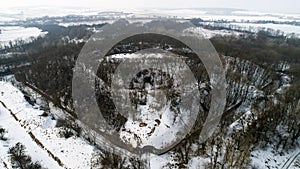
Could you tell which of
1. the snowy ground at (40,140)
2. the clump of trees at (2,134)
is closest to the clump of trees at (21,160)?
the snowy ground at (40,140)

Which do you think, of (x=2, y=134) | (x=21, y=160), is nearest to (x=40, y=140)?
(x=21, y=160)

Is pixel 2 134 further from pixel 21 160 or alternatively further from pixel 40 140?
pixel 21 160

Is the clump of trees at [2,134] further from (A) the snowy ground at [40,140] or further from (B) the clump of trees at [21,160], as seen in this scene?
(B) the clump of trees at [21,160]

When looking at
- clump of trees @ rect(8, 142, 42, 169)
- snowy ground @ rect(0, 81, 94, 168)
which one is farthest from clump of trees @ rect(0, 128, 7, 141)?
clump of trees @ rect(8, 142, 42, 169)

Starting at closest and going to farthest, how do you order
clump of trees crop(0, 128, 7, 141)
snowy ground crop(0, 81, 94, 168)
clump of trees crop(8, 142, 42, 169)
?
clump of trees crop(8, 142, 42, 169) → snowy ground crop(0, 81, 94, 168) → clump of trees crop(0, 128, 7, 141)

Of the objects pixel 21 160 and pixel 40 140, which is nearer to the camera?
pixel 21 160

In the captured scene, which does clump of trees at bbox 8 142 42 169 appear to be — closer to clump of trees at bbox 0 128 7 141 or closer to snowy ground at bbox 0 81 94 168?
snowy ground at bbox 0 81 94 168

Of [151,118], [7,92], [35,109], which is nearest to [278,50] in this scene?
[151,118]

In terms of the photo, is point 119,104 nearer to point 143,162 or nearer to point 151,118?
point 151,118

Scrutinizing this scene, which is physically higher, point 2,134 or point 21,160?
point 21,160

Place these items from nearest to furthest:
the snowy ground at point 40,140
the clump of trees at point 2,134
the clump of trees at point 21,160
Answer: the clump of trees at point 21,160
the snowy ground at point 40,140
the clump of trees at point 2,134

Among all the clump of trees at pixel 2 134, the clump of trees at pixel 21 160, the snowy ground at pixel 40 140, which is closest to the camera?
the clump of trees at pixel 21 160
